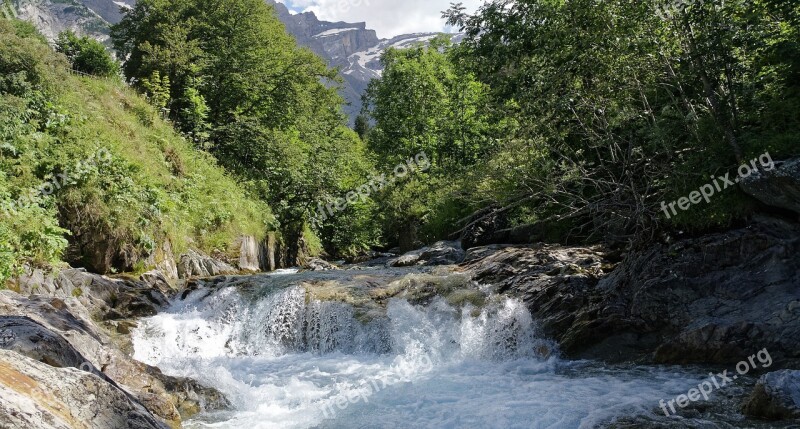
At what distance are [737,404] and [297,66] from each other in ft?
86.7

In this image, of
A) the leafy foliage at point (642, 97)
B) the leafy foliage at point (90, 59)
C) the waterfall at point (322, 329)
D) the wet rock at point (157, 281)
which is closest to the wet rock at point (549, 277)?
the waterfall at point (322, 329)

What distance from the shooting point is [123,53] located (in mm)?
29062

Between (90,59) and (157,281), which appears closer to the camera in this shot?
(157,281)

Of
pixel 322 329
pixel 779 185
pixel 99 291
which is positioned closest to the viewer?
pixel 779 185

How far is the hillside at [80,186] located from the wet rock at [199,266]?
390mm

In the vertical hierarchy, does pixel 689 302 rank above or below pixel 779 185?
below

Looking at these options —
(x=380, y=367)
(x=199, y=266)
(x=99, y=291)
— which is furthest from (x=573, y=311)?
(x=199, y=266)

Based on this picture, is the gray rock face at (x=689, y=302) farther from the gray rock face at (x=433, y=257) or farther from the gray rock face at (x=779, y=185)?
the gray rock face at (x=433, y=257)

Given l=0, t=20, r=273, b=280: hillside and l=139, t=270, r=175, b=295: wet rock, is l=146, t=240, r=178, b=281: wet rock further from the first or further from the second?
l=139, t=270, r=175, b=295: wet rock

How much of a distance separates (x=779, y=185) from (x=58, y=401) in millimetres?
8862

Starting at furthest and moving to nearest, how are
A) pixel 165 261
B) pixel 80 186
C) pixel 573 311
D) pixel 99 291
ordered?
1. pixel 165 261
2. pixel 80 186
3. pixel 99 291
4. pixel 573 311

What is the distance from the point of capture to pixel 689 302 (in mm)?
8297

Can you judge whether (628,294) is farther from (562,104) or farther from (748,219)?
(562,104)

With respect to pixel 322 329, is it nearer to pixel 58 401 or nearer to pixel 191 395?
pixel 191 395
